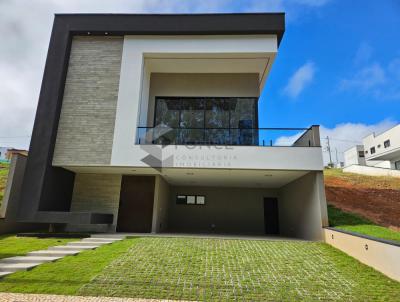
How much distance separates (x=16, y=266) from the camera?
4.89m

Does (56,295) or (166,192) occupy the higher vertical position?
(166,192)

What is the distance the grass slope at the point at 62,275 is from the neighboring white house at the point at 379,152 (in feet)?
82.9

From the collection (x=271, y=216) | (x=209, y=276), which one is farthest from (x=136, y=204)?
(x=271, y=216)

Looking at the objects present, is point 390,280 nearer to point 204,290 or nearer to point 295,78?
point 204,290

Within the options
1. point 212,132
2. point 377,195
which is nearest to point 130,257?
point 212,132

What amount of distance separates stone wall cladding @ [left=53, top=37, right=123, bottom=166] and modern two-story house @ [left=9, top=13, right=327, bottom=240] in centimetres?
4

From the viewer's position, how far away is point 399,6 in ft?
24.7

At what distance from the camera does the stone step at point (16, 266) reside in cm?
473

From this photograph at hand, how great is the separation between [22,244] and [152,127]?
211 inches

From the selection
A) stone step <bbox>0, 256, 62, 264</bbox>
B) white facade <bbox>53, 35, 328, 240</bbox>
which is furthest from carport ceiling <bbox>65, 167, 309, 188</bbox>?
stone step <bbox>0, 256, 62, 264</bbox>

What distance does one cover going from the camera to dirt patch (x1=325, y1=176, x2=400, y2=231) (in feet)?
28.8

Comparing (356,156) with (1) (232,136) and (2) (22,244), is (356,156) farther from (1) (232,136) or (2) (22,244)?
(2) (22,244)

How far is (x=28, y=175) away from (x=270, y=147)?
27.8 ft

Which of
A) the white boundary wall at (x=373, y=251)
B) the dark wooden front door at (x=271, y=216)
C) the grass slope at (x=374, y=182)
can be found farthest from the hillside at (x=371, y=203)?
the white boundary wall at (x=373, y=251)
